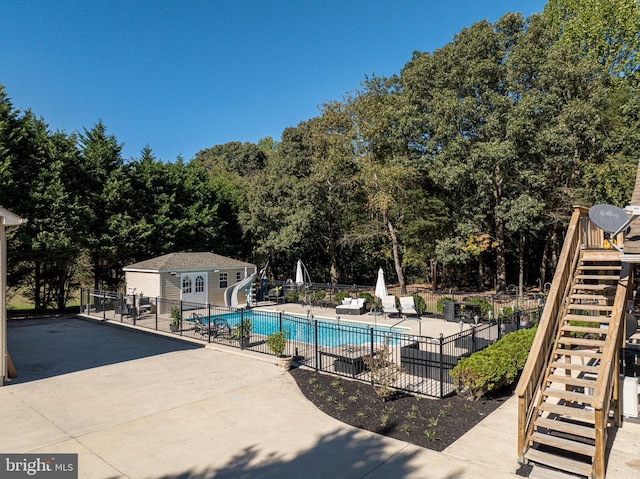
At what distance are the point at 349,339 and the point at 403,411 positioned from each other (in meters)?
5.97

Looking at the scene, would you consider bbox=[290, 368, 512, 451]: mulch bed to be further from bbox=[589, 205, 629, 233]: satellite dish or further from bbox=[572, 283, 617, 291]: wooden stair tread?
bbox=[589, 205, 629, 233]: satellite dish

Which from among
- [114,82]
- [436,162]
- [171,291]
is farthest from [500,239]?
[114,82]

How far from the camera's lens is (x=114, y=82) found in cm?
2064

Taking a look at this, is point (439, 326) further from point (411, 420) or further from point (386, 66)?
point (386, 66)

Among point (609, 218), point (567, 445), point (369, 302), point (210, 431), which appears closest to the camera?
point (567, 445)

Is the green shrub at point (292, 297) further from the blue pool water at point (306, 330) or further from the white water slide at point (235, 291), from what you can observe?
the blue pool water at point (306, 330)

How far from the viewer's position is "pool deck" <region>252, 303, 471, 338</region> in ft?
47.3

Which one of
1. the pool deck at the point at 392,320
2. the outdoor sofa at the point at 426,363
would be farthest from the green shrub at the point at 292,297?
the outdoor sofa at the point at 426,363

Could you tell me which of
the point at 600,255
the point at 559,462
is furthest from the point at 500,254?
the point at 559,462

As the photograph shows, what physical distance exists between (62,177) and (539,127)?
25.4m
